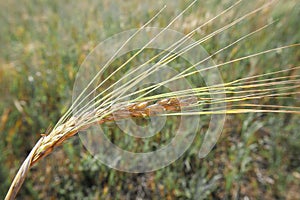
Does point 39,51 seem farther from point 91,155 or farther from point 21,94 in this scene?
point 91,155

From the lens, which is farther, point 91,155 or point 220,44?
point 220,44

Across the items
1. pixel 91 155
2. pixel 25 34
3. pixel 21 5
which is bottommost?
pixel 91 155

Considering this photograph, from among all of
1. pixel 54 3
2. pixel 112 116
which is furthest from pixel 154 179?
pixel 54 3

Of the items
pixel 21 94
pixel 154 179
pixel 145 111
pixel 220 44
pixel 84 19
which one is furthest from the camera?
pixel 84 19

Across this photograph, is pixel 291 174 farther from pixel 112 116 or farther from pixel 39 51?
pixel 39 51

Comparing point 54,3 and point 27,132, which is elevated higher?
point 54,3

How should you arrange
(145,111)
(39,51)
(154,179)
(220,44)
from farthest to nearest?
1. (39,51)
2. (220,44)
3. (154,179)
4. (145,111)

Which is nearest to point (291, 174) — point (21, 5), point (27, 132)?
point (27, 132)
